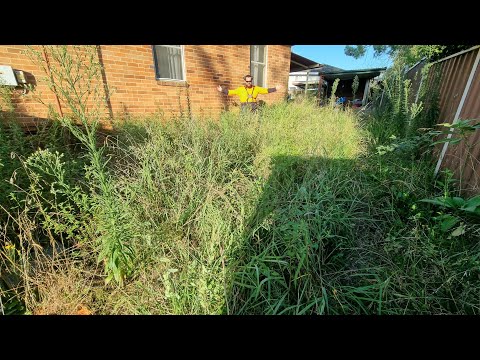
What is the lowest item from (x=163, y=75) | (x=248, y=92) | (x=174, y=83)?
(x=248, y=92)

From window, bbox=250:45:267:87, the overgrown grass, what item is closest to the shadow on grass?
the overgrown grass

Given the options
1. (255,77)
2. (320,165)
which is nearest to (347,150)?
(320,165)

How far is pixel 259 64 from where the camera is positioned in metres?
6.93

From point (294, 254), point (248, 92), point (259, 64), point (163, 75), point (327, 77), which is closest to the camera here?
point (294, 254)

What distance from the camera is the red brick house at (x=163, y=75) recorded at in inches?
128

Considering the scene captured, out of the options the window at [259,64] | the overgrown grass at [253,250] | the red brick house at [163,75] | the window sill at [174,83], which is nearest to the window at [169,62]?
the red brick house at [163,75]

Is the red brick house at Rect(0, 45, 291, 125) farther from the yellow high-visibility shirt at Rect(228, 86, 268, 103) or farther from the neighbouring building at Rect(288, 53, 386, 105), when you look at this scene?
the neighbouring building at Rect(288, 53, 386, 105)

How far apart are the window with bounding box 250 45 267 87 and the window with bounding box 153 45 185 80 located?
8.74 feet

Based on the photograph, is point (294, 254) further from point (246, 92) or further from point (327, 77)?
point (327, 77)

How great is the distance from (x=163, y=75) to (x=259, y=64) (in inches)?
143

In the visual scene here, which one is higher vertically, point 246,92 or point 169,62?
point 169,62

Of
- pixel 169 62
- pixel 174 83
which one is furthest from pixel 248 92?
pixel 169 62

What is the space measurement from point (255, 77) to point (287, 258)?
677cm
